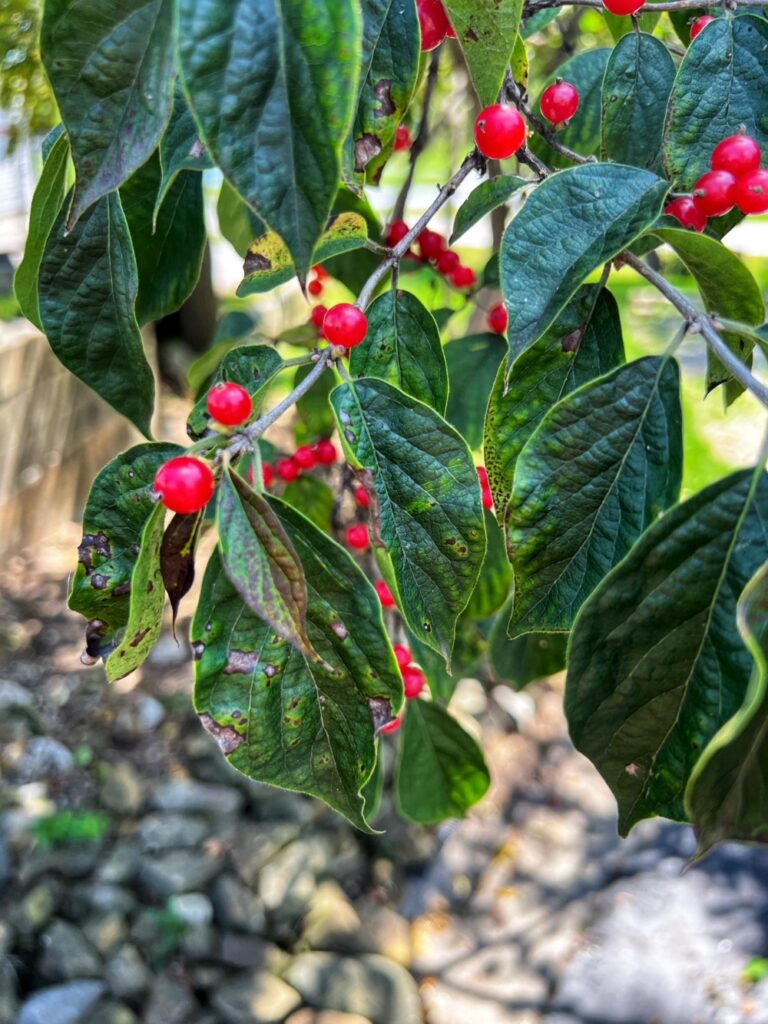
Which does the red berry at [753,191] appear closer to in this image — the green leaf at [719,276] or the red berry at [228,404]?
the green leaf at [719,276]

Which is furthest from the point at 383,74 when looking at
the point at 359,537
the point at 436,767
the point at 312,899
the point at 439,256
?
the point at 312,899

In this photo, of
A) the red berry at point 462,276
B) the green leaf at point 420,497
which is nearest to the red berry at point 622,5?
the green leaf at point 420,497

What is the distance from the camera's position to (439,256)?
1.07 m

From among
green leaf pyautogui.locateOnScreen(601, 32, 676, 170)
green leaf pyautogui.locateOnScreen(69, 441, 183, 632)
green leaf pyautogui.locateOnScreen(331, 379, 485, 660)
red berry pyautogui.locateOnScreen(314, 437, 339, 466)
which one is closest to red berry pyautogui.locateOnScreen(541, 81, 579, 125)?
green leaf pyautogui.locateOnScreen(601, 32, 676, 170)

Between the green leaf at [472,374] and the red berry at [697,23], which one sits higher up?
the red berry at [697,23]

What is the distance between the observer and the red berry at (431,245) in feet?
3.35

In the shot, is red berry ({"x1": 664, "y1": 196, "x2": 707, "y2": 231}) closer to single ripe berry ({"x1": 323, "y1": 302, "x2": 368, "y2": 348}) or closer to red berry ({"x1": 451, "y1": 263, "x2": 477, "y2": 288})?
single ripe berry ({"x1": 323, "y1": 302, "x2": 368, "y2": 348})

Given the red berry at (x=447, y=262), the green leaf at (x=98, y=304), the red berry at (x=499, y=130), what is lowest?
the red berry at (x=447, y=262)

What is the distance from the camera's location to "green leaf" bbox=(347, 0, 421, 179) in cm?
59

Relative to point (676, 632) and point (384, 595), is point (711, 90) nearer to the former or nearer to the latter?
point (676, 632)

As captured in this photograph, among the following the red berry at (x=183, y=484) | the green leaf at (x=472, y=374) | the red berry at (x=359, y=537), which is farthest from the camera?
the red berry at (x=359, y=537)

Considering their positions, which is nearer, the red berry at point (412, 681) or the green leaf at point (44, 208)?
the green leaf at point (44, 208)

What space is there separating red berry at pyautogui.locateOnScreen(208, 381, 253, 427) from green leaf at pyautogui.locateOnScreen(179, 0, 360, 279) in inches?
6.7

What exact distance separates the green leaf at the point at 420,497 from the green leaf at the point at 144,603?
0.13 metres
